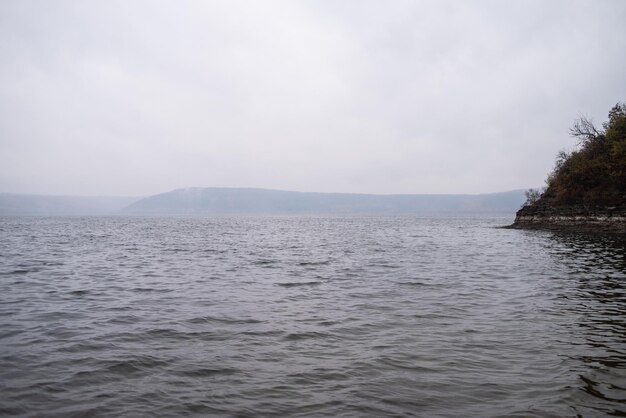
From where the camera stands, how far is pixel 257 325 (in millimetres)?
11055

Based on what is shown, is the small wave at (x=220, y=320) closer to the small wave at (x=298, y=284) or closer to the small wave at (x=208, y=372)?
the small wave at (x=208, y=372)

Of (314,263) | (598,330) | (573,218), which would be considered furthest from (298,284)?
(573,218)

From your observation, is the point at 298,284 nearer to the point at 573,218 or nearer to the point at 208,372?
the point at 208,372

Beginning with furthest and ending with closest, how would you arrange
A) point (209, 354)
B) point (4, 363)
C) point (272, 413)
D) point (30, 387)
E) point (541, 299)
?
point (541, 299), point (209, 354), point (4, 363), point (30, 387), point (272, 413)

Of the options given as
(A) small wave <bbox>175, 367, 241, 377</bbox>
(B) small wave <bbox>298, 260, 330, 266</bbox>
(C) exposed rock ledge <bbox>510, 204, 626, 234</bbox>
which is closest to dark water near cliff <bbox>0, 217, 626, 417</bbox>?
(A) small wave <bbox>175, 367, 241, 377</bbox>

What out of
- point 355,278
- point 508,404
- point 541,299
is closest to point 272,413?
point 508,404

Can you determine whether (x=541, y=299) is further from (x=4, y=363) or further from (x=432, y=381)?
(x=4, y=363)

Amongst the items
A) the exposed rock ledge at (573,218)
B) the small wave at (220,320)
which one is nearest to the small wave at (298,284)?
the small wave at (220,320)

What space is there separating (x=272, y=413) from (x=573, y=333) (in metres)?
8.10

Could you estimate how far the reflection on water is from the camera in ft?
21.9

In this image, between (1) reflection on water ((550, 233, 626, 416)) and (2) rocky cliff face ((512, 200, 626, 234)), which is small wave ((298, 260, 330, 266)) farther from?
(2) rocky cliff face ((512, 200, 626, 234))

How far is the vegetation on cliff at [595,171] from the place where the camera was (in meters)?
48.9

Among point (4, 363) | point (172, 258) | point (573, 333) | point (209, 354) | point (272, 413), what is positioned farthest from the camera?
point (172, 258)

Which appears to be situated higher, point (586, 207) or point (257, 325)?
point (586, 207)
